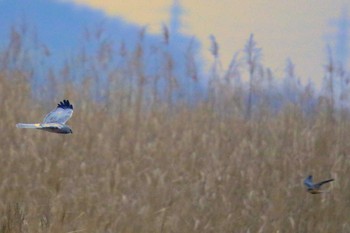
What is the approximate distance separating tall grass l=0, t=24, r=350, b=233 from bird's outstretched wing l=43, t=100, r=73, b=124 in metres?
1.92

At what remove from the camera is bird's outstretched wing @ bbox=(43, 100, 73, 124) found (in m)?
0.70

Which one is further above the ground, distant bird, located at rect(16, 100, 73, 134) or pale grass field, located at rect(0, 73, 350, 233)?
distant bird, located at rect(16, 100, 73, 134)

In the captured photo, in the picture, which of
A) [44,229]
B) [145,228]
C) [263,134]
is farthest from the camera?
[263,134]

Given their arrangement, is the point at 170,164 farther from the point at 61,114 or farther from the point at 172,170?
→ the point at 61,114

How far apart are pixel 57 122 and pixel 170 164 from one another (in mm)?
3670

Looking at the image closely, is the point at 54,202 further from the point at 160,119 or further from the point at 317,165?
the point at 317,165

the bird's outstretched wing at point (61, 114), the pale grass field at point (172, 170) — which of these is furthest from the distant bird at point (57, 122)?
the pale grass field at point (172, 170)

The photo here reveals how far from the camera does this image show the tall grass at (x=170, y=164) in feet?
11.3

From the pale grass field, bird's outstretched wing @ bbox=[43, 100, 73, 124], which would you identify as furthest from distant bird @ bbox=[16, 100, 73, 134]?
the pale grass field

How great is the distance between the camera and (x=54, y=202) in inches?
135

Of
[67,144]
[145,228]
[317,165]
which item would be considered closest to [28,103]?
[67,144]

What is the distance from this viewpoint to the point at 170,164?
14.3 feet

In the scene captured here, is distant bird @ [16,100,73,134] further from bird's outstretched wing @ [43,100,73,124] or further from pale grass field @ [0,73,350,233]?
pale grass field @ [0,73,350,233]

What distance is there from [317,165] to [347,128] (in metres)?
0.87
